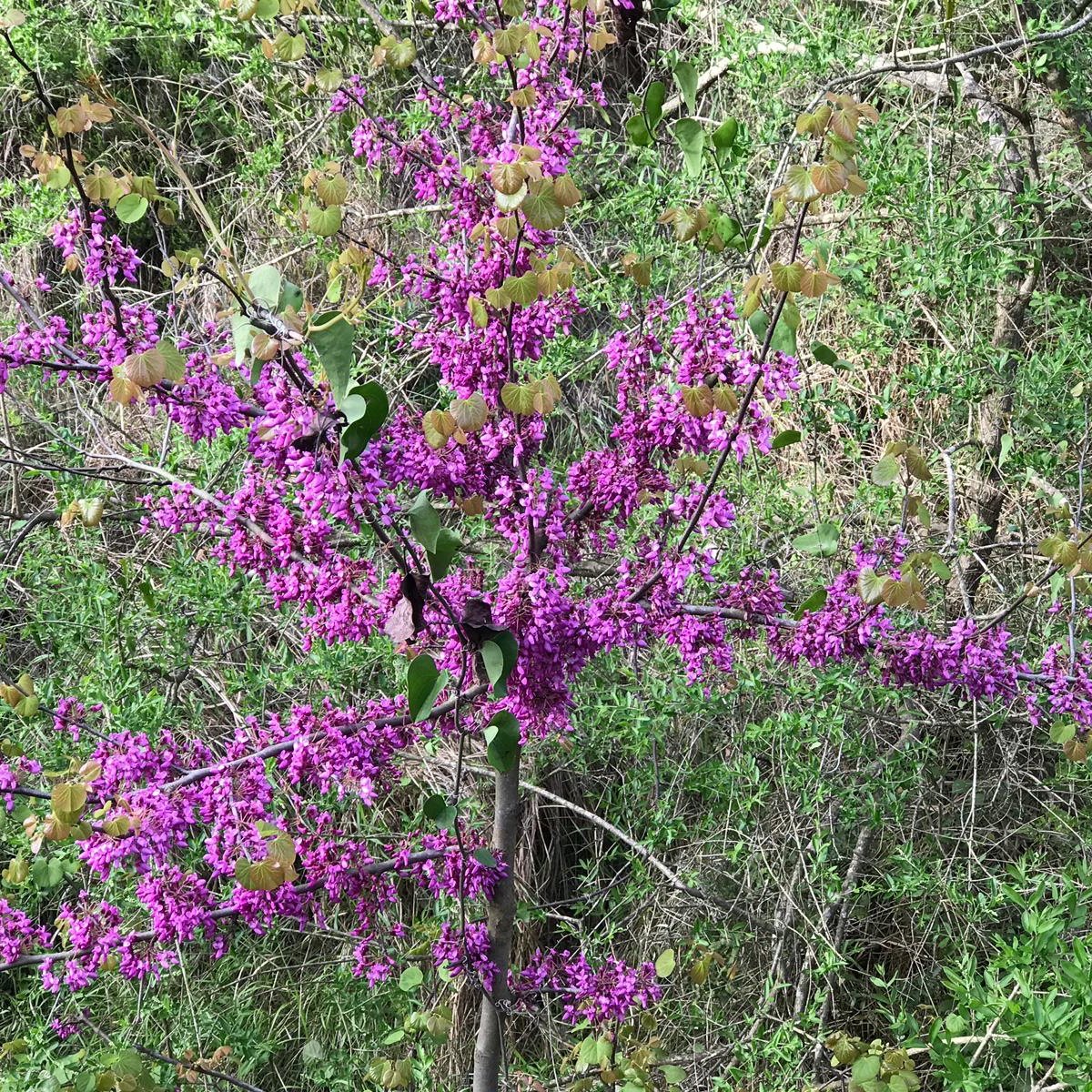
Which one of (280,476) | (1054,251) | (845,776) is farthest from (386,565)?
(1054,251)

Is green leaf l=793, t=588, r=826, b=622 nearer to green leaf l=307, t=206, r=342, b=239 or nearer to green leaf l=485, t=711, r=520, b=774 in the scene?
green leaf l=485, t=711, r=520, b=774

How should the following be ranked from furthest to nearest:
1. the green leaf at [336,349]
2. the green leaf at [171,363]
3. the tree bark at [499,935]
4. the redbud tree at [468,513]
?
the tree bark at [499,935] → the redbud tree at [468,513] → the green leaf at [171,363] → the green leaf at [336,349]

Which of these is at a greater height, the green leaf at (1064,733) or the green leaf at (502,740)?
the green leaf at (502,740)

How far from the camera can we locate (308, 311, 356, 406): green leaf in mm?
941

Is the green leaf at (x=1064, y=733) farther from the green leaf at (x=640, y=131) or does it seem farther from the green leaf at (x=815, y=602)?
the green leaf at (x=640, y=131)

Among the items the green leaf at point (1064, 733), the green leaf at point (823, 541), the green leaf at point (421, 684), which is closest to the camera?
the green leaf at point (421, 684)

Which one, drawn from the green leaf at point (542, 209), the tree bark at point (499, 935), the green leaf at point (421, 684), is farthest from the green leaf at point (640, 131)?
the tree bark at point (499, 935)

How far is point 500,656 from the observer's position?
3.94 feet

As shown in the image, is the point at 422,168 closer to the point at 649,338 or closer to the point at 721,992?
the point at 649,338

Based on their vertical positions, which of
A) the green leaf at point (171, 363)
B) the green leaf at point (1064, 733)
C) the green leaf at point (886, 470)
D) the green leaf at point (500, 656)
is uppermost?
the green leaf at point (171, 363)

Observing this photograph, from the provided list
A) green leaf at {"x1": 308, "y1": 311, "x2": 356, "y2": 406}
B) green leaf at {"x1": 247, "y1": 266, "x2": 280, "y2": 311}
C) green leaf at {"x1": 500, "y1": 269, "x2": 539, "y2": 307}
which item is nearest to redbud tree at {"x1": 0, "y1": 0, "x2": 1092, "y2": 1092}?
green leaf at {"x1": 500, "y1": 269, "x2": 539, "y2": 307}

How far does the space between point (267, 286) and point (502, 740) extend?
537 mm

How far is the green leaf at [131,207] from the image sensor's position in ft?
3.98

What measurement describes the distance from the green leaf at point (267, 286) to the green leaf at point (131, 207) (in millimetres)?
244
